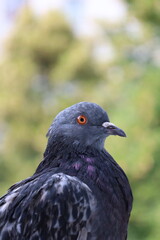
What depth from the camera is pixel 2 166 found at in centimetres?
2508

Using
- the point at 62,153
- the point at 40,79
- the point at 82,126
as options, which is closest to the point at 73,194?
the point at 62,153

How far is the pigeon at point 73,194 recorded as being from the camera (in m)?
4.28

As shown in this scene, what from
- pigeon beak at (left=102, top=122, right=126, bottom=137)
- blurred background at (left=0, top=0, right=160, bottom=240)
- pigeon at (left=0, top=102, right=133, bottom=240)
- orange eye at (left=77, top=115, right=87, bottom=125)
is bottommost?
pigeon at (left=0, top=102, right=133, bottom=240)

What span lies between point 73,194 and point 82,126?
2.05ft

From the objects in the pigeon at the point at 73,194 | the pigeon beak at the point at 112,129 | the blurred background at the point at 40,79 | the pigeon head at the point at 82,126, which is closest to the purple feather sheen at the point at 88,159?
the pigeon at the point at 73,194

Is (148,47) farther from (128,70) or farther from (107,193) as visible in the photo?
(107,193)

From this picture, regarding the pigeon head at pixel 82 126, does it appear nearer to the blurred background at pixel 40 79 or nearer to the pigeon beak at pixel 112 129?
the pigeon beak at pixel 112 129

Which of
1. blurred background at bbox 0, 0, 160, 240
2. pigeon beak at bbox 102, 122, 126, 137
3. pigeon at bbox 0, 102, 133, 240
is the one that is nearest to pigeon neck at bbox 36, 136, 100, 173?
pigeon at bbox 0, 102, 133, 240

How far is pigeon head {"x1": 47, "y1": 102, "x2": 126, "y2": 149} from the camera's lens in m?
4.64

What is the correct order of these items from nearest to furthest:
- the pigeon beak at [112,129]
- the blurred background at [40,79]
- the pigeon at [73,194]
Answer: the pigeon at [73,194] → the pigeon beak at [112,129] → the blurred background at [40,79]

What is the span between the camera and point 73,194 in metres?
4.30

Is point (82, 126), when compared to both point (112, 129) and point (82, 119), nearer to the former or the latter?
point (82, 119)

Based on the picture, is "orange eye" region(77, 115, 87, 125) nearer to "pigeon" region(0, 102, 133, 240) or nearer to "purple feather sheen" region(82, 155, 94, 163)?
"pigeon" region(0, 102, 133, 240)

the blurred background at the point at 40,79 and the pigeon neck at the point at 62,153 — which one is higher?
the blurred background at the point at 40,79
